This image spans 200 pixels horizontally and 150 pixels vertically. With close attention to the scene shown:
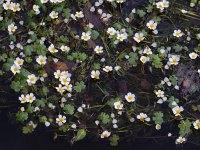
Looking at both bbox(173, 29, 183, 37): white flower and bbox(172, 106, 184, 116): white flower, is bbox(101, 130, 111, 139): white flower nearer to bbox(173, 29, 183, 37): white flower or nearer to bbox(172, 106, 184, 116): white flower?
bbox(172, 106, 184, 116): white flower

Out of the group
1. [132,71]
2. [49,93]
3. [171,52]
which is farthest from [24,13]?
[171,52]

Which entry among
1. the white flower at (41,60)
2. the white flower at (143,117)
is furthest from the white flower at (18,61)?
the white flower at (143,117)

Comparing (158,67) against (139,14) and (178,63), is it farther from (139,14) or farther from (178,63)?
(139,14)

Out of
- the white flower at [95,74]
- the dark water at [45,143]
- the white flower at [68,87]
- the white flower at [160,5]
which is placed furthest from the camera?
the white flower at [160,5]

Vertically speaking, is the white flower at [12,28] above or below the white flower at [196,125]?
above

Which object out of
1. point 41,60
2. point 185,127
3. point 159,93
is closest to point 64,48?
point 41,60

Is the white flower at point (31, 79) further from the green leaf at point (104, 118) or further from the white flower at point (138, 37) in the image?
the white flower at point (138, 37)

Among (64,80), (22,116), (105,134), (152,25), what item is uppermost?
(152,25)

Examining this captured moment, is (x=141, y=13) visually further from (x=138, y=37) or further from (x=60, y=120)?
(x=60, y=120)
